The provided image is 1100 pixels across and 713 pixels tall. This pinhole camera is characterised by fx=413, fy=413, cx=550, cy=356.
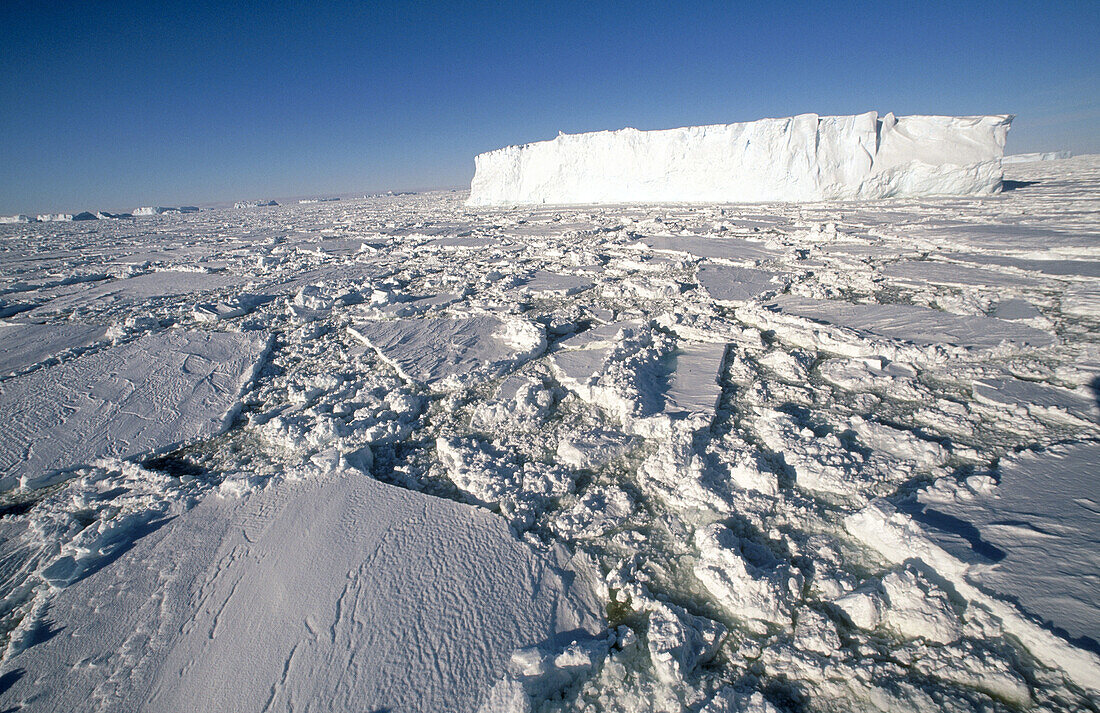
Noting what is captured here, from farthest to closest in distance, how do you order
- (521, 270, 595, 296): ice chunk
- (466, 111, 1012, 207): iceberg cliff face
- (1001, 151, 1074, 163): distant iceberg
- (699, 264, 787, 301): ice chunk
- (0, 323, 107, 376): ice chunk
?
(1001, 151, 1074, 163): distant iceberg
(466, 111, 1012, 207): iceberg cliff face
(521, 270, 595, 296): ice chunk
(699, 264, 787, 301): ice chunk
(0, 323, 107, 376): ice chunk

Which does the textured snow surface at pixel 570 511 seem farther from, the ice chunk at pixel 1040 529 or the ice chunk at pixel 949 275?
the ice chunk at pixel 949 275

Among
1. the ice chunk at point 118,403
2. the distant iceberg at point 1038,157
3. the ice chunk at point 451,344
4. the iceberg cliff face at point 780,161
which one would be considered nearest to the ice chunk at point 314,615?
the ice chunk at point 118,403

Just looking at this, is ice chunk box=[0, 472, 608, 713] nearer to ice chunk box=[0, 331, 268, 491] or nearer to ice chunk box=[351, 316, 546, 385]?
ice chunk box=[0, 331, 268, 491]

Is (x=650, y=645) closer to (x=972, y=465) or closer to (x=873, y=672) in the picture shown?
(x=873, y=672)

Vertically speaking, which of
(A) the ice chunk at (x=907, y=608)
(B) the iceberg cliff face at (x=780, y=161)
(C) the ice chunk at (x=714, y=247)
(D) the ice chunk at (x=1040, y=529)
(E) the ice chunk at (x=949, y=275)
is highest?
(B) the iceberg cliff face at (x=780, y=161)

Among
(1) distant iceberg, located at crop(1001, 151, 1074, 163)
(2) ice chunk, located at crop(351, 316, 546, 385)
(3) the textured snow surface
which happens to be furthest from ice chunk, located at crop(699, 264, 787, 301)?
(1) distant iceberg, located at crop(1001, 151, 1074, 163)

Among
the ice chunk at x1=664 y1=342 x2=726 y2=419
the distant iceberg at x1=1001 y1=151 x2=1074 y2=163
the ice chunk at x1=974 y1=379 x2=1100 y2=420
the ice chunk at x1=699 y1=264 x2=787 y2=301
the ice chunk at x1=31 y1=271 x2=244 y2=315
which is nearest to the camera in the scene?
the ice chunk at x1=974 y1=379 x2=1100 y2=420
